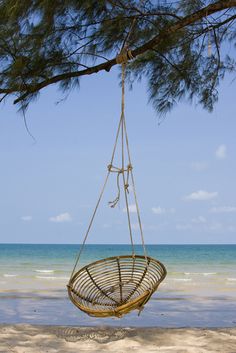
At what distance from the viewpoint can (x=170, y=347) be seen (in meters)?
3.69

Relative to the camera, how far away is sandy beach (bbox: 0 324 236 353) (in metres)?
3.62

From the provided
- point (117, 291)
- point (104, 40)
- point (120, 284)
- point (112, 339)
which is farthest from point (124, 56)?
point (112, 339)

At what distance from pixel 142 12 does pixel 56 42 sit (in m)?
0.60

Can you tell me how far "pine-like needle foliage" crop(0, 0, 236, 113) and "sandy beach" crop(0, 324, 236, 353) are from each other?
1608mm

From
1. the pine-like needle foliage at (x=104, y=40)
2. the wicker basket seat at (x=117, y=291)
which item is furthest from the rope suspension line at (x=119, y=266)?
the pine-like needle foliage at (x=104, y=40)

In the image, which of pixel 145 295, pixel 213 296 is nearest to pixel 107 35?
pixel 145 295

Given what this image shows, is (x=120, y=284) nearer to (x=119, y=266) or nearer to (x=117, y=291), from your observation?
(x=119, y=266)

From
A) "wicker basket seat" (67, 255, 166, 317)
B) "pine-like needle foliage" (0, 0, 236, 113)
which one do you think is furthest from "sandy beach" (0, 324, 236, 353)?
"pine-like needle foliage" (0, 0, 236, 113)

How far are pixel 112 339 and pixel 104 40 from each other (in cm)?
208

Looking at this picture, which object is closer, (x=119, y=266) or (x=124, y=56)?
(x=124, y=56)

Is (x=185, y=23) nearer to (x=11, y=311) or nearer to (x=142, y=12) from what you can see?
(x=142, y=12)

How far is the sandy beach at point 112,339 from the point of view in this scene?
3.62m

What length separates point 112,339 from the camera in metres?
3.96

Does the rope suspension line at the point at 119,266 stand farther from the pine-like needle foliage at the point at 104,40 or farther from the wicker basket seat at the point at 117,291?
the pine-like needle foliage at the point at 104,40
